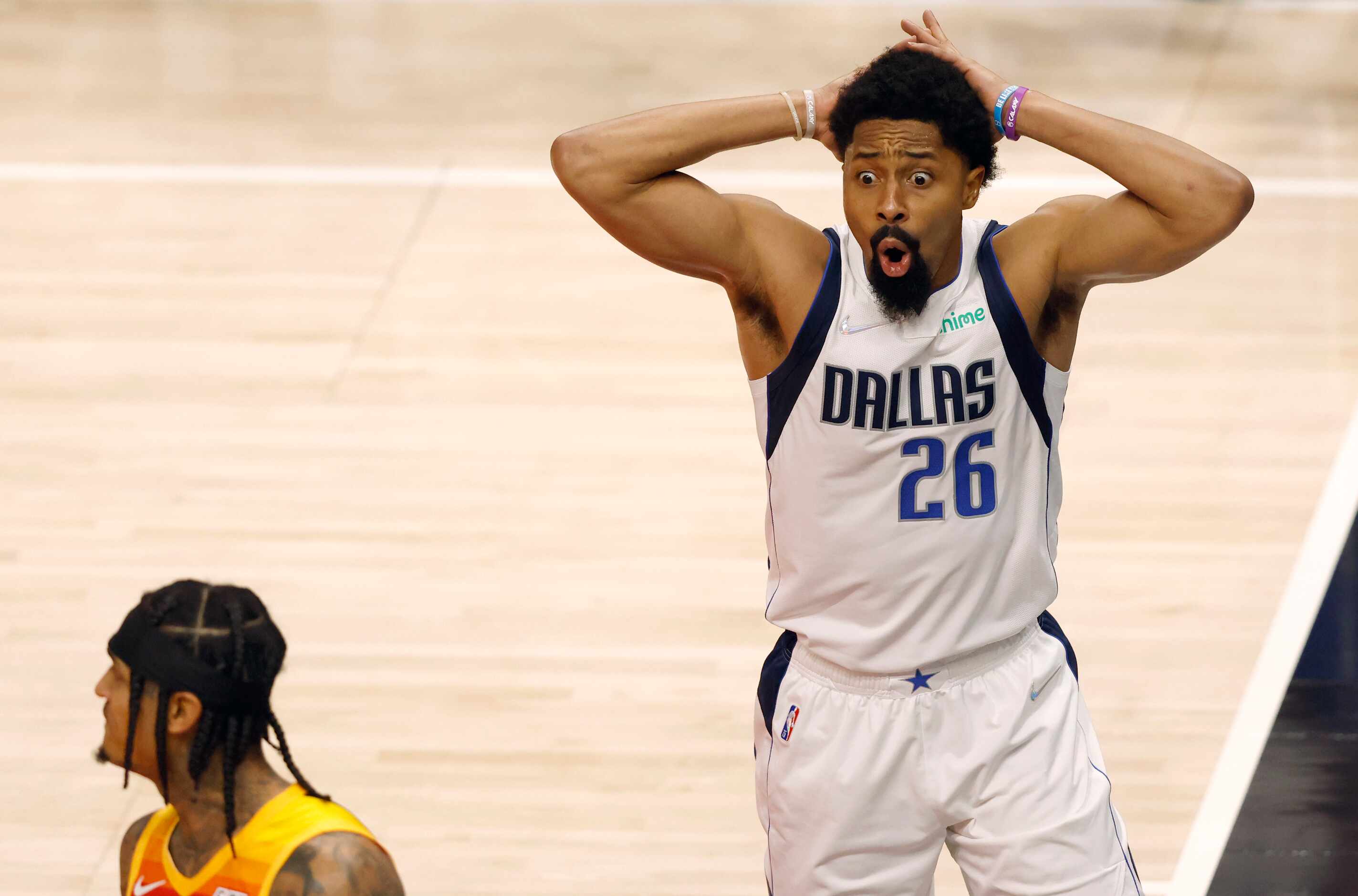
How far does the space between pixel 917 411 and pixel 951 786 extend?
0.68 meters

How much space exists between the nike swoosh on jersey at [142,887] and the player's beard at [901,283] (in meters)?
1.59

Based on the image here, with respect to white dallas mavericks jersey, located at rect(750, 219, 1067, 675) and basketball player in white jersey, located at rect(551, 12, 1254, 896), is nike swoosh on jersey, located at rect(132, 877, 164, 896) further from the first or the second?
white dallas mavericks jersey, located at rect(750, 219, 1067, 675)

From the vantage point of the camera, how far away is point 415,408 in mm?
6820

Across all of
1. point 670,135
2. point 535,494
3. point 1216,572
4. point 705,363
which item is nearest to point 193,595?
point 670,135

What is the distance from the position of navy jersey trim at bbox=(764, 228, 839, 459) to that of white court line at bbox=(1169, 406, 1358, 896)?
2.01 meters

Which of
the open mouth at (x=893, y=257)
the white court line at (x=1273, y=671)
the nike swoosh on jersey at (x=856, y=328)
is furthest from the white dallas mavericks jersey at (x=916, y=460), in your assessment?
the white court line at (x=1273, y=671)

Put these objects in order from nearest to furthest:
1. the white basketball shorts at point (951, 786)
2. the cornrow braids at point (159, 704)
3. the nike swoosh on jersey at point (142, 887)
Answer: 1. the cornrow braids at point (159, 704)
2. the nike swoosh on jersey at point (142, 887)
3. the white basketball shorts at point (951, 786)

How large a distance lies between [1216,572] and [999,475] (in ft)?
9.40

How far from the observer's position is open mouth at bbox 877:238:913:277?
3.07 meters

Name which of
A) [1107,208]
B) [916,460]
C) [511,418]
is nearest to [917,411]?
[916,460]

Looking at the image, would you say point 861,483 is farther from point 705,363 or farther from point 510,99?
point 510,99

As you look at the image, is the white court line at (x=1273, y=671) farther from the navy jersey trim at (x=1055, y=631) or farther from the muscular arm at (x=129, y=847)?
the muscular arm at (x=129, y=847)

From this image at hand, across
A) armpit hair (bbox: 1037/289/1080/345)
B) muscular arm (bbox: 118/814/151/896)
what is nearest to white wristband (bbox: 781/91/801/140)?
armpit hair (bbox: 1037/289/1080/345)

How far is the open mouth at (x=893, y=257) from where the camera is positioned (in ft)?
10.1
